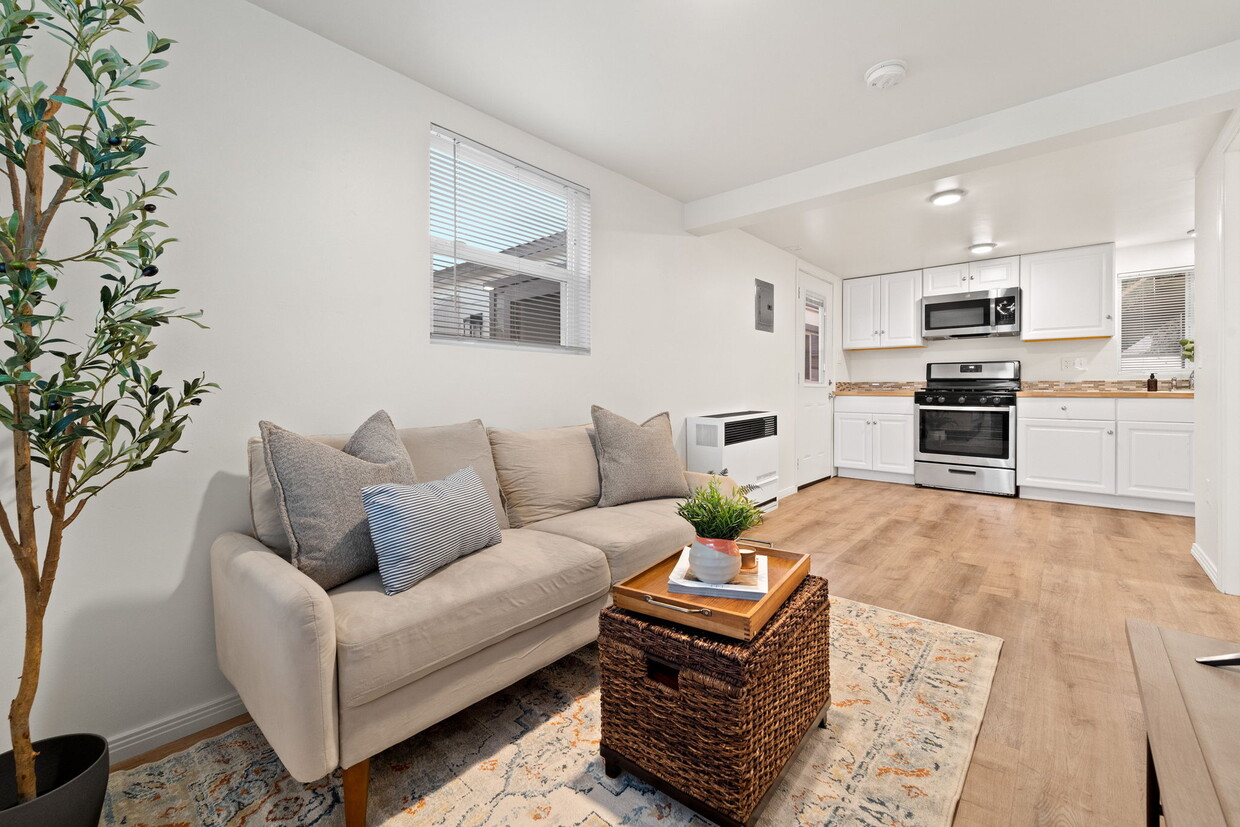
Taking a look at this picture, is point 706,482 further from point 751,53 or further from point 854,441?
point 854,441

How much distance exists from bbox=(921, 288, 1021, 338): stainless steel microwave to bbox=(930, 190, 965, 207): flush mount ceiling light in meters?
2.03

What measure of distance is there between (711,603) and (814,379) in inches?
185

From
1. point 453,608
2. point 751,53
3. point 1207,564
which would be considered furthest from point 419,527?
point 1207,564

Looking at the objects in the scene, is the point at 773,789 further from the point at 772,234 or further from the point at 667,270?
the point at 772,234

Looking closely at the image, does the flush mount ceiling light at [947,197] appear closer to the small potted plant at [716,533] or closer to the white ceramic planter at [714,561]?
the small potted plant at [716,533]

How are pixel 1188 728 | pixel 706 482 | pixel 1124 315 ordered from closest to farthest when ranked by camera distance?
pixel 1188 728
pixel 706 482
pixel 1124 315

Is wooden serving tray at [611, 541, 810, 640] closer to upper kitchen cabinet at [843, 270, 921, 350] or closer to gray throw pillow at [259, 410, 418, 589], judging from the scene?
gray throw pillow at [259, 410, 418, 589]

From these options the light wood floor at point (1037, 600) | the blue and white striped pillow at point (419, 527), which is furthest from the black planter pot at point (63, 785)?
the light wood floor at point (1037, 600)

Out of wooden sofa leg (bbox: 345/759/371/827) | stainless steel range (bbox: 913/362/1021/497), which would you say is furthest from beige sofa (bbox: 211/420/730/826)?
stainless steel range (bbox: 913/362/1021/497)

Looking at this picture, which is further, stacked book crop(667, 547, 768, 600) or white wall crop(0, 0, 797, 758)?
white wall crop(0, 0, 797, 758)

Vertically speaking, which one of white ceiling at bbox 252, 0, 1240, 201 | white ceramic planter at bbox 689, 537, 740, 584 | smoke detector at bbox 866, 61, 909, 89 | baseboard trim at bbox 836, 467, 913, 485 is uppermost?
white ceiling at bbox 252, 0, 1240, 201

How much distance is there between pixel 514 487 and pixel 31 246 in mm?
1588

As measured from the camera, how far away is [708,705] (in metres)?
1.23

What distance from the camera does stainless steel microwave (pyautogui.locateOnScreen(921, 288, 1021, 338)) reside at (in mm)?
5051
